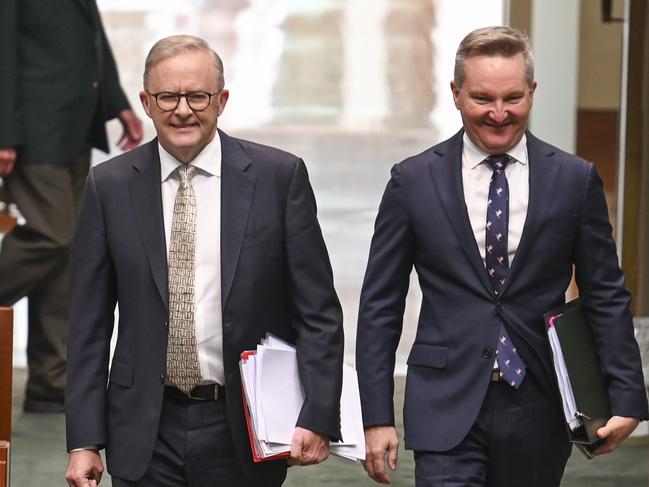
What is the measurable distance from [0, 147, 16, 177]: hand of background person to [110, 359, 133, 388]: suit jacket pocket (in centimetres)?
222

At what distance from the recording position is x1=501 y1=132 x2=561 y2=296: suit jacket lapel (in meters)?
3.40

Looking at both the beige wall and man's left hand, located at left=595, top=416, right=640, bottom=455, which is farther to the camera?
the beige wall

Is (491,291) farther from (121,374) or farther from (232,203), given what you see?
(121,374)

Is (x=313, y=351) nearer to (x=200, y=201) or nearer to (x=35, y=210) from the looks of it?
(x=200, y=201)

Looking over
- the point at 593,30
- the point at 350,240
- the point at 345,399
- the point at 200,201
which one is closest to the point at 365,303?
the point at 345,399

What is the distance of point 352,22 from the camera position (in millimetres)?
9930

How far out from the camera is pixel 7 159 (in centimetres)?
549

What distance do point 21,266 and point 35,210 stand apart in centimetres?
20

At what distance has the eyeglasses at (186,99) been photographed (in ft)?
10.8

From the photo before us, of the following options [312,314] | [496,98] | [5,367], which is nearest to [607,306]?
[496,98]

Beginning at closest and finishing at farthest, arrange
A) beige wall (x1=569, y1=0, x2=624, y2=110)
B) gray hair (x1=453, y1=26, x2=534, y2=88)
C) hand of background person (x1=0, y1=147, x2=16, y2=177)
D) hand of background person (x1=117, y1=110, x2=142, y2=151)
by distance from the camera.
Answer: gray hair (x1=453, y1=26, x2=534, y2=88) → hand of background person (x1=0, y1=147, x2=16, y2=177) → hand of background person (x1=117, y1=110, x2=142, y2=151) → beige wall (x1=569, y1=0, x2=624, y2=110)

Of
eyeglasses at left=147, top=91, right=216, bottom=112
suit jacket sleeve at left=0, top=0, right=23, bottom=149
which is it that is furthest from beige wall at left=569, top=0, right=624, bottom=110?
eyeglasses at left=147, top=91, right=216, bottom=112

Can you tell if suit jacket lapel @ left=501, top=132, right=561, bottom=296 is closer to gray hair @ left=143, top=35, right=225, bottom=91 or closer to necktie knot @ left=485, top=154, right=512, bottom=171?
necktie knot @ left=485, top=154, right=512, bottom=171

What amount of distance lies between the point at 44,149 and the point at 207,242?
7.86 feet
